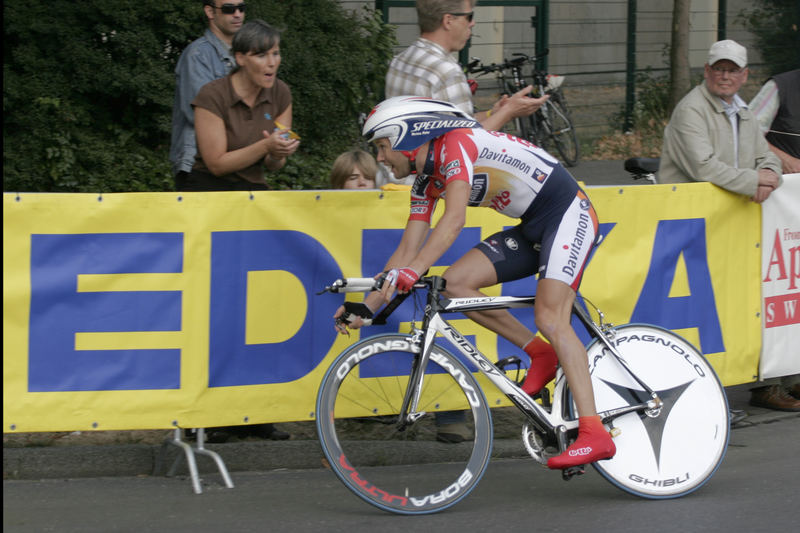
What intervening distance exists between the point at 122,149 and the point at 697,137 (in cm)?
626

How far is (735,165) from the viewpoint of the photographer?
22.4 feet

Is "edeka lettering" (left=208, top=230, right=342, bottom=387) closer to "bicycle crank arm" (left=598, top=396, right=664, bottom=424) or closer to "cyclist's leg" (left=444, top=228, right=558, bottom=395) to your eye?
"cyclist's leg" (left=444, top=228, right=558, bottom=395)

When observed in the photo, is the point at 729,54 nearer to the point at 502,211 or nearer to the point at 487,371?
the point at 502,211

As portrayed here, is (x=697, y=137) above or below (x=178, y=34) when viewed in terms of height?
below

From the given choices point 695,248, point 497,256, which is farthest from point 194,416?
point 695,248

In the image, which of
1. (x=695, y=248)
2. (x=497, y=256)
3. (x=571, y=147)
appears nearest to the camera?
(x=497, y=256)

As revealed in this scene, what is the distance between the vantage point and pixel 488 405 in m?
5.34

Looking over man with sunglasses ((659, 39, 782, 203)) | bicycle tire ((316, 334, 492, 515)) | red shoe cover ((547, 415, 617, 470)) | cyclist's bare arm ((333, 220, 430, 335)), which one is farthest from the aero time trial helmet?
man with sunglasses ((659, 39, 782, 203))

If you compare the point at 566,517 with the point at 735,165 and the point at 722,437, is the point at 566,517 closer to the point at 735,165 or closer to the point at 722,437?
the point at 722,437

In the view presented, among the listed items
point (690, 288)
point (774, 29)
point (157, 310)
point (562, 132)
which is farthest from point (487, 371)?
point (774, 29)

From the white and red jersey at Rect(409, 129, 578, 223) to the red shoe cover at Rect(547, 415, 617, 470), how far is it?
3.28 feet

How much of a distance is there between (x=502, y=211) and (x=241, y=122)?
165cm

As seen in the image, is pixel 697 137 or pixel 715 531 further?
pixel 697 137

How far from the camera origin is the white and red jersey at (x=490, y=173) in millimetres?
4914
